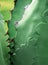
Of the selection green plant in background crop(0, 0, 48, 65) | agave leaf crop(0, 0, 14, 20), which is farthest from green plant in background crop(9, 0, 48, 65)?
agave leaf crop(0, 0, 14, 20)

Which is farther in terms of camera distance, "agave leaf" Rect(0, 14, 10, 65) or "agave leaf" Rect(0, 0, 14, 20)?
"agave leaf" Rect(0, 0, 14, 20)

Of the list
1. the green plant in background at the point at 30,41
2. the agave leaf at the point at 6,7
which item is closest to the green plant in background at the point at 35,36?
the green plant in background at the point at 30,41

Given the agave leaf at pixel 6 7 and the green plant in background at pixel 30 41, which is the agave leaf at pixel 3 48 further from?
the agave leaf at pixel 6 7

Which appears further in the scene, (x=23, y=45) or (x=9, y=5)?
(x=9, y=5)

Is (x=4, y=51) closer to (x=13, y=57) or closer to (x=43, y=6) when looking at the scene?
(x=13, y=57)

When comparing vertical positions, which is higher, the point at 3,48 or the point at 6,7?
the point at 6,7

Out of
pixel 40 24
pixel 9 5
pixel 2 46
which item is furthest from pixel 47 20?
pixel 9 5

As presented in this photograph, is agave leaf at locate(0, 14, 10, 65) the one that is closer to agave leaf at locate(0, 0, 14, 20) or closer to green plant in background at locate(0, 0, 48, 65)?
green plant in background at locate(0, 0, 48, 65)

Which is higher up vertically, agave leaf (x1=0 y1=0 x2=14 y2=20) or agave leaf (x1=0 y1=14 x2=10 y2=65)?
agave leaf (x1=0 y1=0 x2=14 y2=20)

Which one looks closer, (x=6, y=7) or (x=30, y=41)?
(x=30, y=41)

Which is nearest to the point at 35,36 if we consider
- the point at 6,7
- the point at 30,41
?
the point at 30,41

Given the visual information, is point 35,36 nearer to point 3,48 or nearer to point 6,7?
point 3,48
